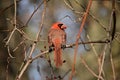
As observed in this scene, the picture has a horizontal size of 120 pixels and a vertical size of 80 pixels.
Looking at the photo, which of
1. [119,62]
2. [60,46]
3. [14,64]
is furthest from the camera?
[14,64]

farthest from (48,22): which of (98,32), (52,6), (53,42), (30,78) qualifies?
(53,42)

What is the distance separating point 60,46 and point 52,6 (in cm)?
455

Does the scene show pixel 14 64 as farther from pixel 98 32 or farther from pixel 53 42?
pixel 53 42

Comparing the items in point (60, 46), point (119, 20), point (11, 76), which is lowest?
point (11, 76)

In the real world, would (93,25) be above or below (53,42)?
below

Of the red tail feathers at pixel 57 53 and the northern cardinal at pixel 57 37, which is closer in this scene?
the red tail feathers at pixel 57 53

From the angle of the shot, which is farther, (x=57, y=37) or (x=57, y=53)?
(x=57, y=37)

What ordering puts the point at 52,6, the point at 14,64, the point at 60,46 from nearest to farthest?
the point at 60,46 → the point at 14,64 → the point at 52,6

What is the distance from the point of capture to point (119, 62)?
21.6ft

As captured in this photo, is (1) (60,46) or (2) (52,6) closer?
(1) (60,46)

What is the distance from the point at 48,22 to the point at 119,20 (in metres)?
1.25

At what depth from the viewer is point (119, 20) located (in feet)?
24.0

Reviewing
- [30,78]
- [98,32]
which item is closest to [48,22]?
[98,32]

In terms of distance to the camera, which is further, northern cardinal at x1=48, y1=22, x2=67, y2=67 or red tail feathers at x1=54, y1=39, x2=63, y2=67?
northern cardinal at x1=48, y1=22, x2=67, y2=67
